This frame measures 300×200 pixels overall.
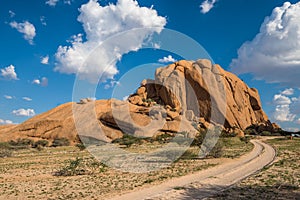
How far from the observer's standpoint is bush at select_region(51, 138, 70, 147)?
6686cm

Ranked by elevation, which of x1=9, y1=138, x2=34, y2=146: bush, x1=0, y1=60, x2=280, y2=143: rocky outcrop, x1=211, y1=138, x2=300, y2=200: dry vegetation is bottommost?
x1=211, y1=138, x2=300, y2=200: dry vegetation

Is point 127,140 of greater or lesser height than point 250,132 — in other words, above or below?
below

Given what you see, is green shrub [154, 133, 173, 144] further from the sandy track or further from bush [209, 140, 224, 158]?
the sandy track

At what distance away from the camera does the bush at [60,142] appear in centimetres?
6686

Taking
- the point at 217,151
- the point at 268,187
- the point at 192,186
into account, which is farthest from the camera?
the point at 217,151

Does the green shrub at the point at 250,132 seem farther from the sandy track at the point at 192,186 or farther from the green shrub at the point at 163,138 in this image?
the sandy track at the point at 192,186

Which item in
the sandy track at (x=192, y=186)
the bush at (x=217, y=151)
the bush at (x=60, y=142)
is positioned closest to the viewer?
the sandy track at (x=192, y=186)

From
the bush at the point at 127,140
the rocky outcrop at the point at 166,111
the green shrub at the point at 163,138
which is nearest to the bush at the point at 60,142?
the rocky outcrop at the point at 166,111

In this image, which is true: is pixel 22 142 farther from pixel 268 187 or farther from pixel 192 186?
pixel 268 187

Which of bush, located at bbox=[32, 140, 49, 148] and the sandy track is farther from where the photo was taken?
bush, located at bbox=[32, 140, 49, 148]

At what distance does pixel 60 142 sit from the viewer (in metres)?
67.1

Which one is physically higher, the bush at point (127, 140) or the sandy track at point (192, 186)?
the bush at point (127, 140)

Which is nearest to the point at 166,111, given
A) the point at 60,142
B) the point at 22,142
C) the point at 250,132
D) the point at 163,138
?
the point at 163,138

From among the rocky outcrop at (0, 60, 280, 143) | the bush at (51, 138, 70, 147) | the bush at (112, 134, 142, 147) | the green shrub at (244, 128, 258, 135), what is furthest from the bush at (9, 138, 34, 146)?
the green shrub at (244, 128, 258, 135)
